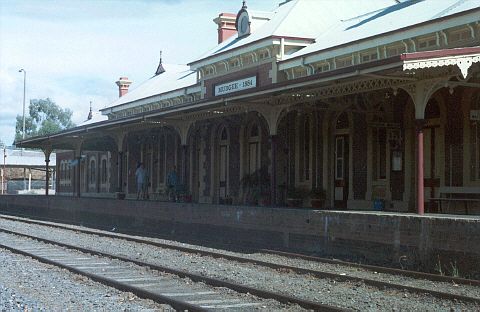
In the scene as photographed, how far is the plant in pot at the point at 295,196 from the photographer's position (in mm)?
23112

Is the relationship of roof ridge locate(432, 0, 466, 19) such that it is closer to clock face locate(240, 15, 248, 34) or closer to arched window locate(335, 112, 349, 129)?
arched window locate(335, 112, 349, 129)

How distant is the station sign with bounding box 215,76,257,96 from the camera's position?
87.3 ft

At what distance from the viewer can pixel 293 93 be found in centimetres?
1808

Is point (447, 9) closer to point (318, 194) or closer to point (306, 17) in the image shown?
point (318, 194)

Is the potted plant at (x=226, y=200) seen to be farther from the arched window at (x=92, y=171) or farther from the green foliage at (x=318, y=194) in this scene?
the arched window at (x=92, y=171)

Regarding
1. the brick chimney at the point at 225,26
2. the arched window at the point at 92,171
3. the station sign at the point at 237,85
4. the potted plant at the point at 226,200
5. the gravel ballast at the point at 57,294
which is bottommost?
the gravel ballast at the point at 57,294

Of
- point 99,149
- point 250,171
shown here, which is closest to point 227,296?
point 250,171

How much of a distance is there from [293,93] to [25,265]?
807 centimetres

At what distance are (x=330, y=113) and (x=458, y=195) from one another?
6166 millimetres

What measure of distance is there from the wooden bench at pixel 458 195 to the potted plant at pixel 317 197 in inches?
200

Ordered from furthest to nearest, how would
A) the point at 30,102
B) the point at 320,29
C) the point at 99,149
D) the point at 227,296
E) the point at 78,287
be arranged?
1. the point at 30,102
2. the point at 99,149
3. the point at 320,29
4. the point at 78,287
5. the point at 227,296

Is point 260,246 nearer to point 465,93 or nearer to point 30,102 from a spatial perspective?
point 465,93

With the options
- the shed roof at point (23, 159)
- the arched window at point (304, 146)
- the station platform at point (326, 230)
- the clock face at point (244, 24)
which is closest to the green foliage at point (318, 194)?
the arched window at point (304, 146)

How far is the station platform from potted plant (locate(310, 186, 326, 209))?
151 inches
